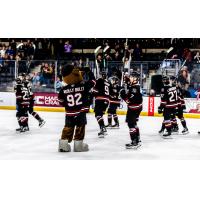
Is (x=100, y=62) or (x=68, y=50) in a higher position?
(x=68, y=50)

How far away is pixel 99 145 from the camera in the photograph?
7.38m

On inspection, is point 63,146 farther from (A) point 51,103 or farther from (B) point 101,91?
(A) point 51,103

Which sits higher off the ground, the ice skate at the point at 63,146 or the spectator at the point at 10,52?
the spectator at the point at 10,52

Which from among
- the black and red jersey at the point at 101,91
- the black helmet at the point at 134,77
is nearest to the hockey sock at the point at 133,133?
the black helmet at the point at 134,77

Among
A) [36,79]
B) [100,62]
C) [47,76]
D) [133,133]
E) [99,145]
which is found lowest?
[99,145]

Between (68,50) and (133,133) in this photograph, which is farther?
(68,50)

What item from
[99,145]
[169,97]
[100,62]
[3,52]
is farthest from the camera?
[3,52]

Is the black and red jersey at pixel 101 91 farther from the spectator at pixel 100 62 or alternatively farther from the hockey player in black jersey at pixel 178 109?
the spectator at pixel 100 62

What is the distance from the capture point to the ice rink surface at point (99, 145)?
638 centimetres

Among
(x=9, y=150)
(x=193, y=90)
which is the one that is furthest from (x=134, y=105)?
(x=193, y=90)

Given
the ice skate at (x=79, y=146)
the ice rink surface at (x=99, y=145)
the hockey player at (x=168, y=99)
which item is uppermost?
the hockey player at (x=168, y=99)

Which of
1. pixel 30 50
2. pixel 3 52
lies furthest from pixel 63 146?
pixel 3 52

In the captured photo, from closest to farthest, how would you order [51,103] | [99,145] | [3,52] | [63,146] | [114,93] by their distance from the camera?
[63,146], [99,145], [114,93], [51,103], [3,52]

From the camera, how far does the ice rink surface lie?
6.38 meters
